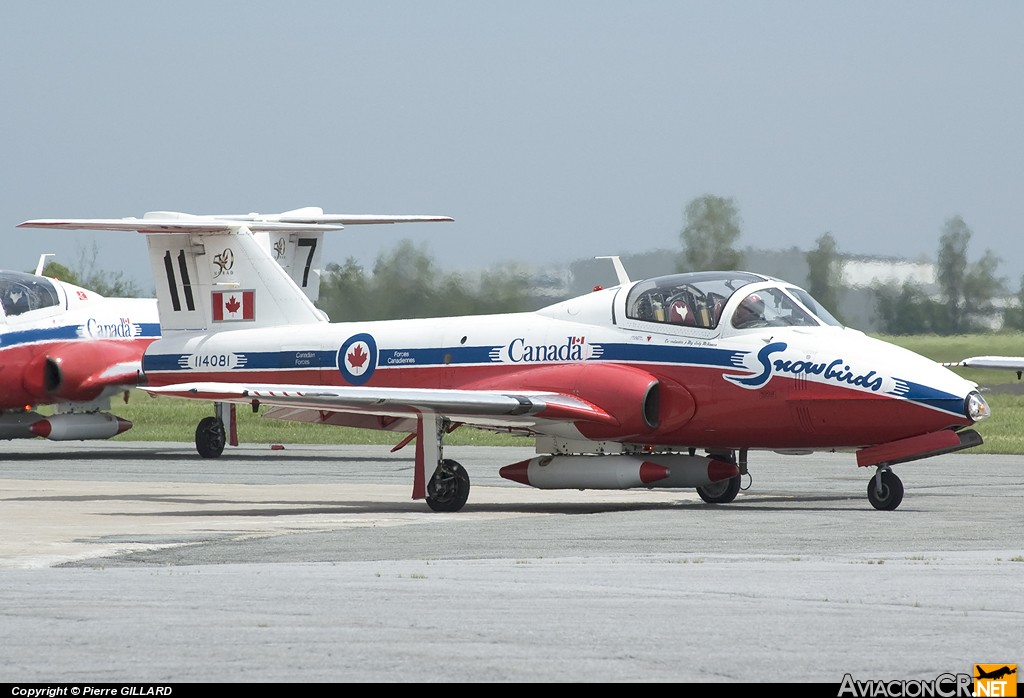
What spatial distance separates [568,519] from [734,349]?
9.09 ft

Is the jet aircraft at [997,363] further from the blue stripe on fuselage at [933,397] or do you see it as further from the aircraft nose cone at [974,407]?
the blue stripe on fuselage at [933,397]

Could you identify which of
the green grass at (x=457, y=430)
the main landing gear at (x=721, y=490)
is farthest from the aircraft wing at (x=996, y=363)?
the main landing gear at (x=721, y=490)

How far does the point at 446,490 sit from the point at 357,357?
265 cm

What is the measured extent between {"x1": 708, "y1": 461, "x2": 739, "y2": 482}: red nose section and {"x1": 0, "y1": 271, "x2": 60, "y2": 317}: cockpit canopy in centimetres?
1503

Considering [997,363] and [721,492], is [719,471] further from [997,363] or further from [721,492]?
[997,363]

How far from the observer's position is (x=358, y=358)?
20.0 meters

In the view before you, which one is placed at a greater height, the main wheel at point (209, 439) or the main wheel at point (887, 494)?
the main wheel at point (887, 494)

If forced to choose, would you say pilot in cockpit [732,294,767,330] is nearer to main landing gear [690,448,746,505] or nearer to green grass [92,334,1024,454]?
main landing gear [690,448,746,505]

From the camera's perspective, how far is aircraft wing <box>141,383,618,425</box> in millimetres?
17516

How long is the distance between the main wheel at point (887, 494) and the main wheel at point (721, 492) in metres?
2.10

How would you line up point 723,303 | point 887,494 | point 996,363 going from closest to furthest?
point 887,494
point 723,303
point 996,363

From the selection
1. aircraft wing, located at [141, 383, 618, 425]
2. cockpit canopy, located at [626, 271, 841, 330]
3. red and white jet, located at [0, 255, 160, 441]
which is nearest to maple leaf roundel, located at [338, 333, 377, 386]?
aircraft wing, located at [141, 383, 618, 425]

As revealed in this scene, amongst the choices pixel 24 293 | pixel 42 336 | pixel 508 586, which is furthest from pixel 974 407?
pixel 24 293

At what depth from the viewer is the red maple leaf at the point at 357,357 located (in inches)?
784
